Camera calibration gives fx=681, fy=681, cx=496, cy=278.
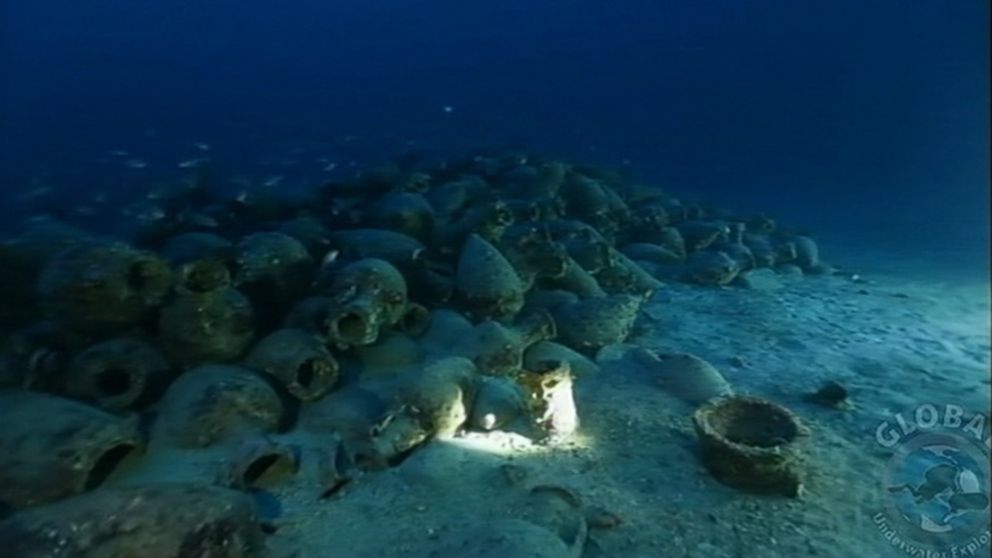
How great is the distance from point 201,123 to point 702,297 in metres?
39.1

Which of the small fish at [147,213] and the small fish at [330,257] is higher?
the small fish at [330,257]

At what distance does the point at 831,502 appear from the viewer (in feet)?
14.5

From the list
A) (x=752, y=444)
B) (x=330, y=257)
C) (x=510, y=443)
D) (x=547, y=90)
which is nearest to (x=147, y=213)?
(x=330, y=257)

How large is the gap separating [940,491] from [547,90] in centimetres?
9032

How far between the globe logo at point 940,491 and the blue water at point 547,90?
1193 cm

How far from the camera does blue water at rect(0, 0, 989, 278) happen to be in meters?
28.1

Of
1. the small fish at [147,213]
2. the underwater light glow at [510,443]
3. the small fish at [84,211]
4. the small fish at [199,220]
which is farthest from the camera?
the small fish at [84,211]

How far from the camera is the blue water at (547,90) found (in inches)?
1107

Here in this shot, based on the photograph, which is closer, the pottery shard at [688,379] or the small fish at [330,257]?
the pottery shard at [688,379]

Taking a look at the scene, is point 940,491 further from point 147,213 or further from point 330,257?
point 147,213

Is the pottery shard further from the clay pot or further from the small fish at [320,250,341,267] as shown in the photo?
the small fish at [320,250,341,267]

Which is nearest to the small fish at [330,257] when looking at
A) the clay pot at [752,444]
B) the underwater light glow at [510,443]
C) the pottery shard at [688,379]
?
the underwater light glow at [510,443]

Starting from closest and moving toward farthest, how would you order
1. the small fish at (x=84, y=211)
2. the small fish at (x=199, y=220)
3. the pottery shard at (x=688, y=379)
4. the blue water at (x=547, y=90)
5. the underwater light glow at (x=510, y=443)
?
the underwater light glow at (x=510, y=443) < the pottery shard at (x=688, y=379) < the small fish at (x=199, y=220) < the small fish at (x=84, y=211) < the blue water at (x=547, y=90)

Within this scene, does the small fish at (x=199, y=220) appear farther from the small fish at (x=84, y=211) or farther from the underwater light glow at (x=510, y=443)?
the underwater light glow at (x=510, y=443)
